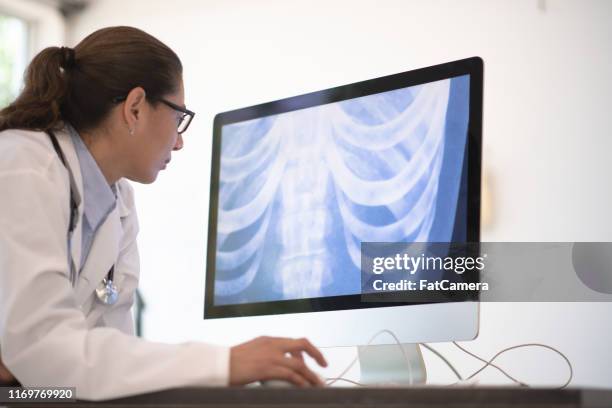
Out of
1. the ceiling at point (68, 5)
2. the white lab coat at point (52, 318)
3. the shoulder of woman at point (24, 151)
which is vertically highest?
the ceiling at point (68, 5)

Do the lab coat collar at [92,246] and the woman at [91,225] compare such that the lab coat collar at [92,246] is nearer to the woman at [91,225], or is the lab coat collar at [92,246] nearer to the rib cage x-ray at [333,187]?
the woman at [91,225]

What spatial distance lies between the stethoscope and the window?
7.41 feet

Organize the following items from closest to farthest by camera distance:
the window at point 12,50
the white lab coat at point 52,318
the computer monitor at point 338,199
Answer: the white lab coat at point 52,318
the computer monitor at point 338,199
the window at point 12,50

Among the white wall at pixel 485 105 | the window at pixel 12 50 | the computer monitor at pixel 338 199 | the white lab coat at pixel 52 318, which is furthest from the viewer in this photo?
the window at pixel 12 50

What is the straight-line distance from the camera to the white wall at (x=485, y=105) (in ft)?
7.07

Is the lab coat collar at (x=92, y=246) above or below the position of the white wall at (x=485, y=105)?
below

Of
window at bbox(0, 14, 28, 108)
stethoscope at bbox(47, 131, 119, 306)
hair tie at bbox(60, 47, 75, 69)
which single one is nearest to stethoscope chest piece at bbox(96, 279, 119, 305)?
stethoscope at bbox(47, 131, 119, 306)

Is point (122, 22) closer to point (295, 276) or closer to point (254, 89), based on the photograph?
point (254, 89)

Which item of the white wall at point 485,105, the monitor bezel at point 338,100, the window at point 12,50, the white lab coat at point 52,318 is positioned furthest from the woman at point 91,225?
the window at point 12,50

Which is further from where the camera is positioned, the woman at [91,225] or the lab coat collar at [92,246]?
the lab coat collar at [92,246]

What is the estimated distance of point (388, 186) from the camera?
1.32 m

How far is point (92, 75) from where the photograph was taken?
126 cm

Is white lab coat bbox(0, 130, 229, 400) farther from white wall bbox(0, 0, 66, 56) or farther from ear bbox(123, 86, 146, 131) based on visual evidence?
white wall bbox(0, 0, 66, 56)

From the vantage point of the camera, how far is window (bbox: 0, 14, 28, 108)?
3.28 meters
